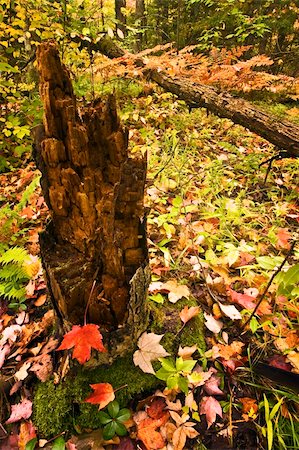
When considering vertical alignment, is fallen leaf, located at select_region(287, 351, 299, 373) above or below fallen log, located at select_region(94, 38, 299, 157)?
below

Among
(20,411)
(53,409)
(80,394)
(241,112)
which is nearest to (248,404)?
(80,394)

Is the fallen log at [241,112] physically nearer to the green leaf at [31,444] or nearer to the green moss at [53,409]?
the green moss at [53,409]

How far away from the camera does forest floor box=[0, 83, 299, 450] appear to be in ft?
5.57

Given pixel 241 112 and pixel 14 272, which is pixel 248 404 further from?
pixel 241 112

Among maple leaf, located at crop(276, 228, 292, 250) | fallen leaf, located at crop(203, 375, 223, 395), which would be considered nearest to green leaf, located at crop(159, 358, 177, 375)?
fallen leaf, located at crop(203, 375, 223, 395)

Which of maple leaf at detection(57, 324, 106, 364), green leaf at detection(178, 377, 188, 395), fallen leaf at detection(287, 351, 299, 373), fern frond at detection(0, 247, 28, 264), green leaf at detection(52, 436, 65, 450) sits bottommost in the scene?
green leaf at detection(52, 436, 65, 450)

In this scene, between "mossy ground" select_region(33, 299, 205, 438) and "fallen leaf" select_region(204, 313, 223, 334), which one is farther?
"fallen leaf" select_region(204, 313, 223, 334)

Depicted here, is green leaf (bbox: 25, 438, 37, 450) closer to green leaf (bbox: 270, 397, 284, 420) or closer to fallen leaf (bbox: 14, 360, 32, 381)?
fallen leaf (bbox: 14, 360, 32, 381)

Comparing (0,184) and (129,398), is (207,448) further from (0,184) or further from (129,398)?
(0,184)

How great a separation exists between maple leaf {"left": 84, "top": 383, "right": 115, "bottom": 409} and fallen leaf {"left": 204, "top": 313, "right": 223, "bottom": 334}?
797 mm

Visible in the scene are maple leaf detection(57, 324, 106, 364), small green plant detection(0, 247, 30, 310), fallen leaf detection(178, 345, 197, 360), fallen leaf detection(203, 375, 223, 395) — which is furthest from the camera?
small green plant detection(0, 247, 30, 310)

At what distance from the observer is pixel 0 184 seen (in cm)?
454

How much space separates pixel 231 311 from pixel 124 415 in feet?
3.29

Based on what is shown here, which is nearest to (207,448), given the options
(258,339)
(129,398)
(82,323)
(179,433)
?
(179,433)
